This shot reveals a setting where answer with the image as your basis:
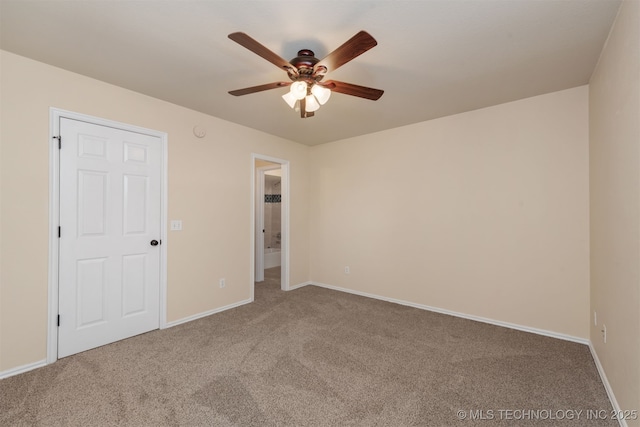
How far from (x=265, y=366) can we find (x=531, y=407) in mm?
1850

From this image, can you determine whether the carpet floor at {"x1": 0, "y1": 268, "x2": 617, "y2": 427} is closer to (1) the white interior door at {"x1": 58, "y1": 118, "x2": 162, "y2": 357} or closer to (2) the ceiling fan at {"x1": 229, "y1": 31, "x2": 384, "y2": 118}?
(1) the white interior door at {"x1": 58, "y1": 118, "x2": 162, "y2": 357}

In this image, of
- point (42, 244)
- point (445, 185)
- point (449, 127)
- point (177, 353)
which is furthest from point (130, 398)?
point (449, 127)

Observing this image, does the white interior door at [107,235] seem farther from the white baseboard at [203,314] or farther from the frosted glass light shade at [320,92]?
the frosted glass light shade at [320,92]

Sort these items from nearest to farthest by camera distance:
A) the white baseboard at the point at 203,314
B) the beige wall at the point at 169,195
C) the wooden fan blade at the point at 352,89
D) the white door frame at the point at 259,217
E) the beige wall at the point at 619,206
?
the beige wall at the point at 619,206
the wooden fan blade at the point at 352,89
the beige wall at the point at 169,195
the white baseboard at the point at 203,314
the white door frame at the point at 259,217

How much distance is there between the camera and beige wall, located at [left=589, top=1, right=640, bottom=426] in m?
1.41

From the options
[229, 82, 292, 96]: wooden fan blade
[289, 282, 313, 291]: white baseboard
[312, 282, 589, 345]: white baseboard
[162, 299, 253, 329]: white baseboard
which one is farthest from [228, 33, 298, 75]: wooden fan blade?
[289, 282, 313, 291]: white baseboard

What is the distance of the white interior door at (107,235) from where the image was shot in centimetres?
238

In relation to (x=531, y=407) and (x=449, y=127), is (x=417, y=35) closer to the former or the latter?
(x=449, y=127)

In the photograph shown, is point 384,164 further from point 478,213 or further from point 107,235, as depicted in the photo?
point 107,235

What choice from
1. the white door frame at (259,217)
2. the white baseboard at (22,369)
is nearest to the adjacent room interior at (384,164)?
the white baseboard at (22,369)

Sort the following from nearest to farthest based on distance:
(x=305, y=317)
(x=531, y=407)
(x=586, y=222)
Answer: (x=531, y=407) → (x=586, y=222) → (x=305, y=317)

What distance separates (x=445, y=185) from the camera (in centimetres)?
342

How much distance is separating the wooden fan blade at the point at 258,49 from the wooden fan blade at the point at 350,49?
0.69 ft

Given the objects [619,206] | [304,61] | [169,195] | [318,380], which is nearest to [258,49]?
[304,61]
